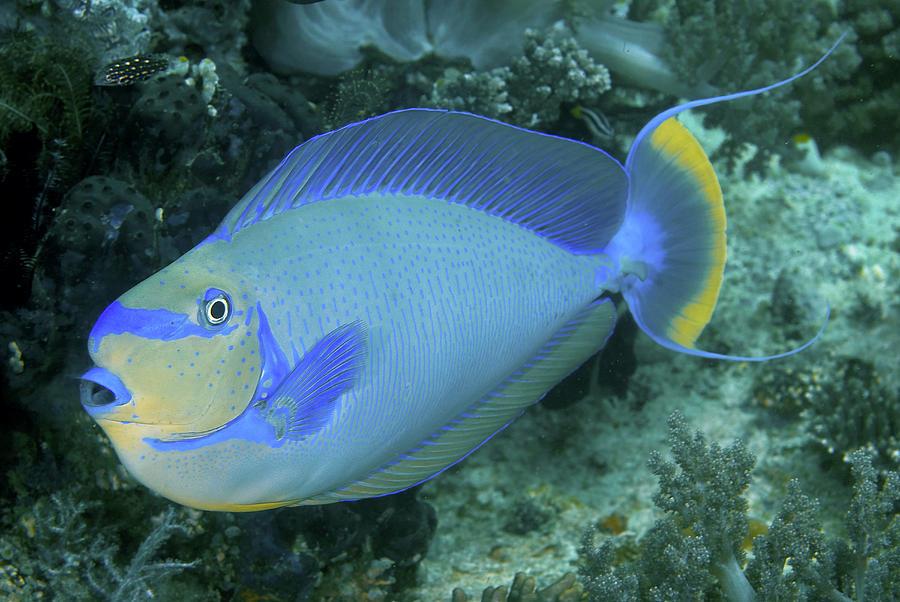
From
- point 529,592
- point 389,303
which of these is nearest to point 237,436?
point 389,303

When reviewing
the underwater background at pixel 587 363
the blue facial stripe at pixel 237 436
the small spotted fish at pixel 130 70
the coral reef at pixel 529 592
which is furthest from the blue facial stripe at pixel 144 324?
the coral reef at pixel 529 592

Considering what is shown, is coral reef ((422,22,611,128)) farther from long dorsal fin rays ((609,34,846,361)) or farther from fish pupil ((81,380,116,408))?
fish pupil ((81,380,116,408))

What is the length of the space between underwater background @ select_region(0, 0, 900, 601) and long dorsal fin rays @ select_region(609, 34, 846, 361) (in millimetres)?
778

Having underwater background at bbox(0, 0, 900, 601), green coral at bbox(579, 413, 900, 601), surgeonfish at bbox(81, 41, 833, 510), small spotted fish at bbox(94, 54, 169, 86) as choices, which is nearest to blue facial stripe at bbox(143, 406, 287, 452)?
surgeonfish at bbox(81, 41, 833, 510)

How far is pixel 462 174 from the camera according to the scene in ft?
6.46

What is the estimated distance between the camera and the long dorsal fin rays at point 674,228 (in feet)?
7.56

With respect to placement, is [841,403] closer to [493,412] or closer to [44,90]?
[493,412]

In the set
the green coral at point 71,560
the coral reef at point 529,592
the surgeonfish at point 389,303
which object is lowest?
the coral reef at point 529,592

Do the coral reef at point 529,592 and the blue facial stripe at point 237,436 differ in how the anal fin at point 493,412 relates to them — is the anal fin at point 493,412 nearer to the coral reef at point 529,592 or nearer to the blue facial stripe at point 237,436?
the blue facial stripe at point 237,436

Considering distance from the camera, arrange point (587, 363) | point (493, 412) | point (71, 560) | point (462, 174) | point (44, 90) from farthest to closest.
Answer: point (587, 363)
point (44, 90)
point (71, 560)
point (493, 412)
point (462, 174)

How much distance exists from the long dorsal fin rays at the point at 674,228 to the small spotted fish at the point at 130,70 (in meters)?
2.30

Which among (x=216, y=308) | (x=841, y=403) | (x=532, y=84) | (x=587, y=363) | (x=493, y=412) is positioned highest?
(x=216, y=308)

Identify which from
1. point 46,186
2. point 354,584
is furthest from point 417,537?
point 46,186

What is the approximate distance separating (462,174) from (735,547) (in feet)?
7.01
